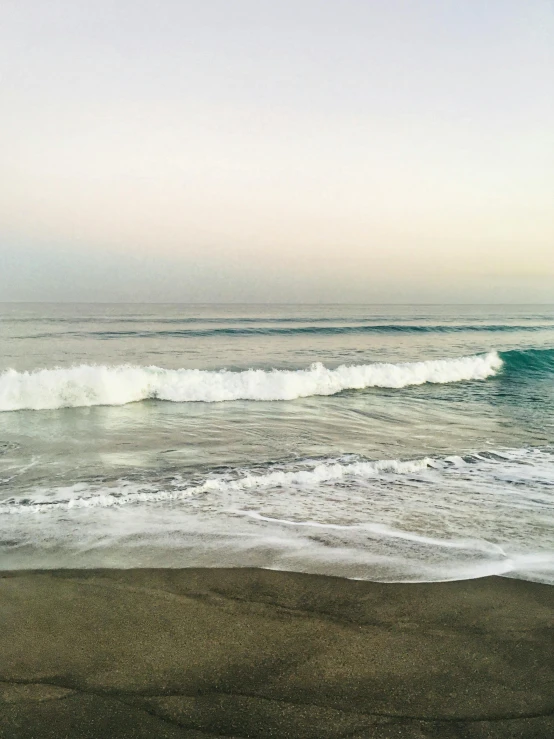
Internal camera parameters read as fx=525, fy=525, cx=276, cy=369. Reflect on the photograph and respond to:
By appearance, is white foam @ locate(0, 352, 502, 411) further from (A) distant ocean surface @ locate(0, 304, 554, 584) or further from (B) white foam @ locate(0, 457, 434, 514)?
(B) white foam @ locate(0, 457, 434, 514)

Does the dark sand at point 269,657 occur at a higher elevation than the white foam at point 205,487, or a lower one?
higher

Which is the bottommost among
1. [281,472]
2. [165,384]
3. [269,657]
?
[281,472]

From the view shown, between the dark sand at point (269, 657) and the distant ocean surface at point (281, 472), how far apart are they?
400mm

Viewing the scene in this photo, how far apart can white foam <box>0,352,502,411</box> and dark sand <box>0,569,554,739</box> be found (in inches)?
450

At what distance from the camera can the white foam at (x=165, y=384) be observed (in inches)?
573

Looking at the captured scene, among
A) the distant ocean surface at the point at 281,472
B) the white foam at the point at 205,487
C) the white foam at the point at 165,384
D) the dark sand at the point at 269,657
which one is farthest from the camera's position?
the white foam at the point at 165,384

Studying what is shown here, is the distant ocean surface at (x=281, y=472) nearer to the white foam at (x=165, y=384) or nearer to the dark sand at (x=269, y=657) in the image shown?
the white foam at (x=165, y=384)

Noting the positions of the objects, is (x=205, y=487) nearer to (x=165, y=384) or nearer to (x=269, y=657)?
(x=269, y=657)

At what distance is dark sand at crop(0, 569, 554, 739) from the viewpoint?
2.46 m

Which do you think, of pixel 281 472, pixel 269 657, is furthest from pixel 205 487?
pixel 269 657

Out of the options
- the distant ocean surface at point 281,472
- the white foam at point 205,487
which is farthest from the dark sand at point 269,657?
the white foam at point 205,487

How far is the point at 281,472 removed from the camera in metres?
7.43

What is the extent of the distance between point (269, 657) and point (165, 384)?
1394 cm

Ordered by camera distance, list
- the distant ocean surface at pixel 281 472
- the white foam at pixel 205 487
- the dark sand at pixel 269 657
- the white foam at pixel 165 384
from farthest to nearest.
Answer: the white foam at pixel 165 384 → the white foam at pixel 205 487 → the distant ocean surface at pixel 281 472 → the dark sand at pixel 269 657
